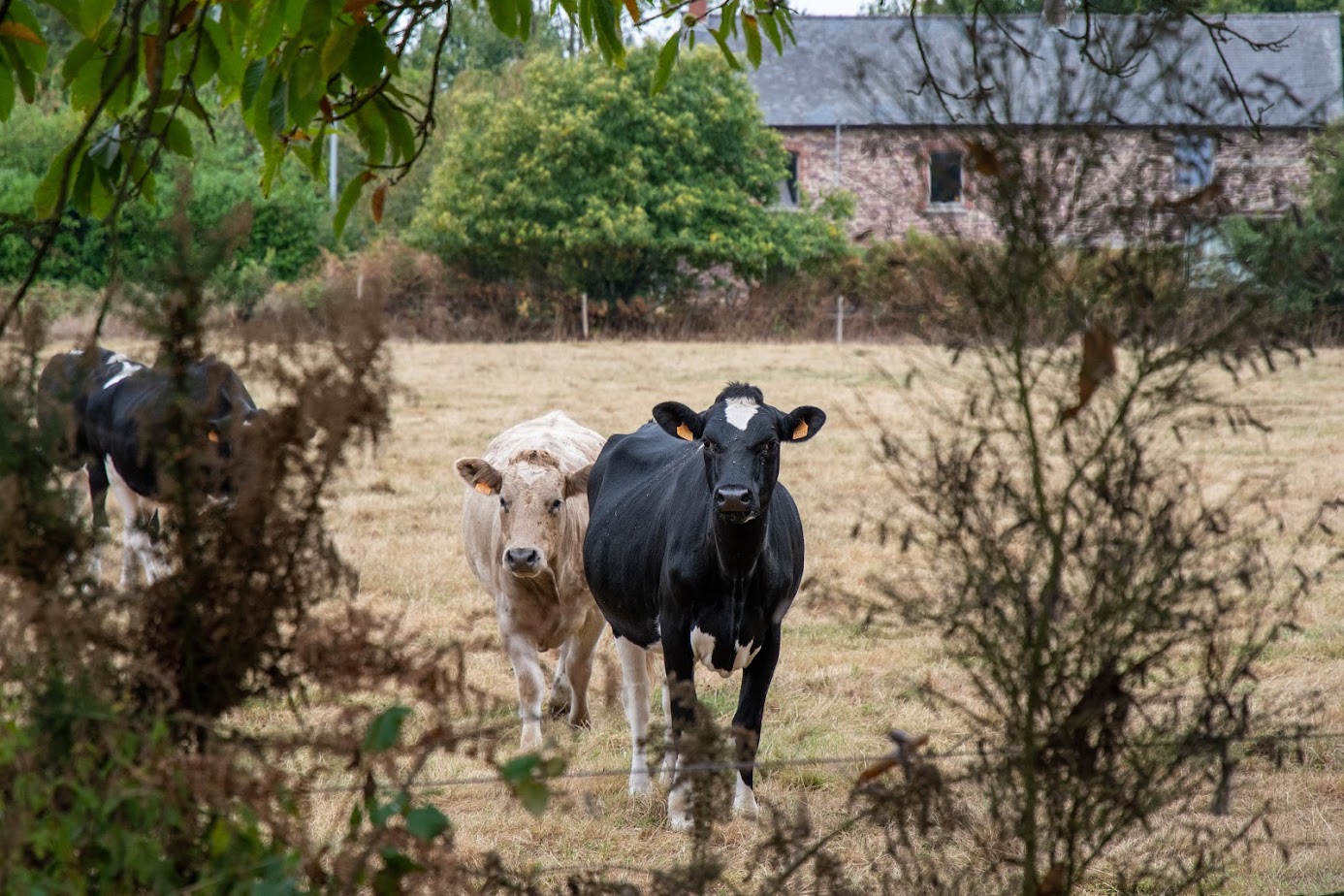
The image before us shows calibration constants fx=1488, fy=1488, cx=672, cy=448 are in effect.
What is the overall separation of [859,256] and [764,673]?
2724cm

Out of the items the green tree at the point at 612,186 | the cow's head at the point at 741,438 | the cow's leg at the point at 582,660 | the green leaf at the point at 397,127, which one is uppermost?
the green tree at the point at 612,186

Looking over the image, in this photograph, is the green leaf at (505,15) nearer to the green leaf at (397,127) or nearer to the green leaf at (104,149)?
the green leaf at (397,127)

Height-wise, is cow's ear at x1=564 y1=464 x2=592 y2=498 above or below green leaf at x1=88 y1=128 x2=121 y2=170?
below

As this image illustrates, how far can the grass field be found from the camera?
17.7 feet

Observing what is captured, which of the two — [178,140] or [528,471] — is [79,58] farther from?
[528,471]

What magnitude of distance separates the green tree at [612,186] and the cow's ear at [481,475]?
80.6ft

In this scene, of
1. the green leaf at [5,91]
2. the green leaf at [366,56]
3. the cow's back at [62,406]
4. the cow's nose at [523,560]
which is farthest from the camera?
the cow's nose at [523,560]

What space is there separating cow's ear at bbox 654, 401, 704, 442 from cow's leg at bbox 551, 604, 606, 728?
4.29 ft

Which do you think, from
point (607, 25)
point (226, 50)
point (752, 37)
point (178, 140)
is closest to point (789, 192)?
point (752, 37)

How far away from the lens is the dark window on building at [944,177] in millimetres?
3410

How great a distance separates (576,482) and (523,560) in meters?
0.74

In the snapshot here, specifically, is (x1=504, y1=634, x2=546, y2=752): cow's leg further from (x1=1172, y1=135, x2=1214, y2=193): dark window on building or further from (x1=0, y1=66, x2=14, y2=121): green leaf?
(x1=1172, y1=135, x2=1214, y2=193): dark window on building

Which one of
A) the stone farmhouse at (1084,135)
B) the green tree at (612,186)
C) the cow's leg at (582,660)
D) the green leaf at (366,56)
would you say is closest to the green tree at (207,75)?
the green leaf at (366,56)

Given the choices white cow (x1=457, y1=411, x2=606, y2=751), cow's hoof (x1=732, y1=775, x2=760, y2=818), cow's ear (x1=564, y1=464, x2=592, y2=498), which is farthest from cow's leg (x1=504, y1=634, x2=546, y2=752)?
cow's hoof (x1=732, y1=775, x2=760, y2=818)
